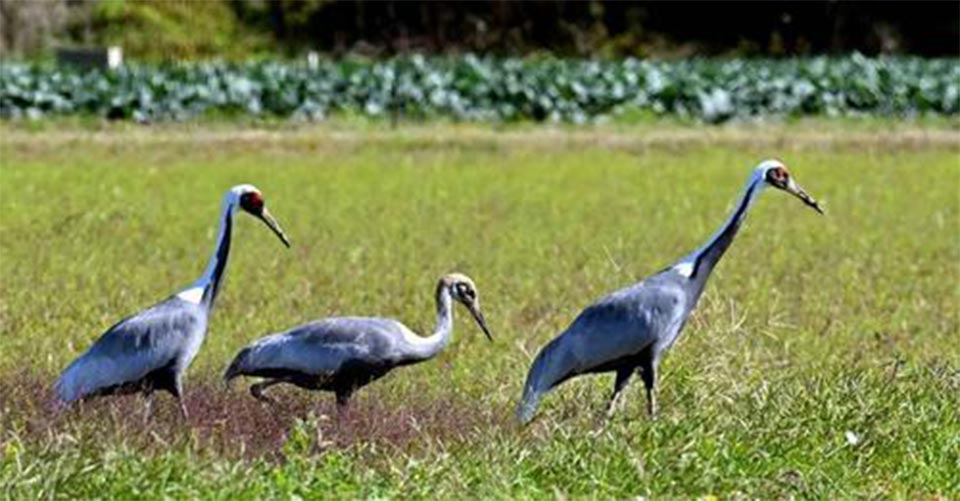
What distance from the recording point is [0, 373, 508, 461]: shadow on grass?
1017 centimetres

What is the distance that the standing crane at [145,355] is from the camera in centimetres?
1119

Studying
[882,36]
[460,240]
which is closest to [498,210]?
[460,240]

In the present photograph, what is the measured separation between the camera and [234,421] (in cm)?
1106

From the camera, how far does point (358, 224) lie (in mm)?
23750

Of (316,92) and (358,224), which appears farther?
(316,92)

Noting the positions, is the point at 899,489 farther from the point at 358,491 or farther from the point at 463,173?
the point at 463,173

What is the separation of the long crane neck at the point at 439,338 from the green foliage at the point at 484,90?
86.3 feet

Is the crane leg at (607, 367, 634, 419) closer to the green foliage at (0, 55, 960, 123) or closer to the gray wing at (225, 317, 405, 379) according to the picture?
the gray wing at (225, 317, 405, 379)

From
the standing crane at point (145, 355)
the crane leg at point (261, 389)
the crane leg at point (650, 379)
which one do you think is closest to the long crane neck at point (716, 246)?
the crane leg at point (650, 379)

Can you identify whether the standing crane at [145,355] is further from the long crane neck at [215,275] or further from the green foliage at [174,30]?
the green foliage at [174,30]

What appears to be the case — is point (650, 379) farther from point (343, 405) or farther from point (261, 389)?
point (261, 389)

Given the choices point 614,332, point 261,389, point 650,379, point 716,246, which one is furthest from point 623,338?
point 261,389

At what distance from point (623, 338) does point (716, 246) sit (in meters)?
0.71

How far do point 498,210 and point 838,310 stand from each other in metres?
8.42
